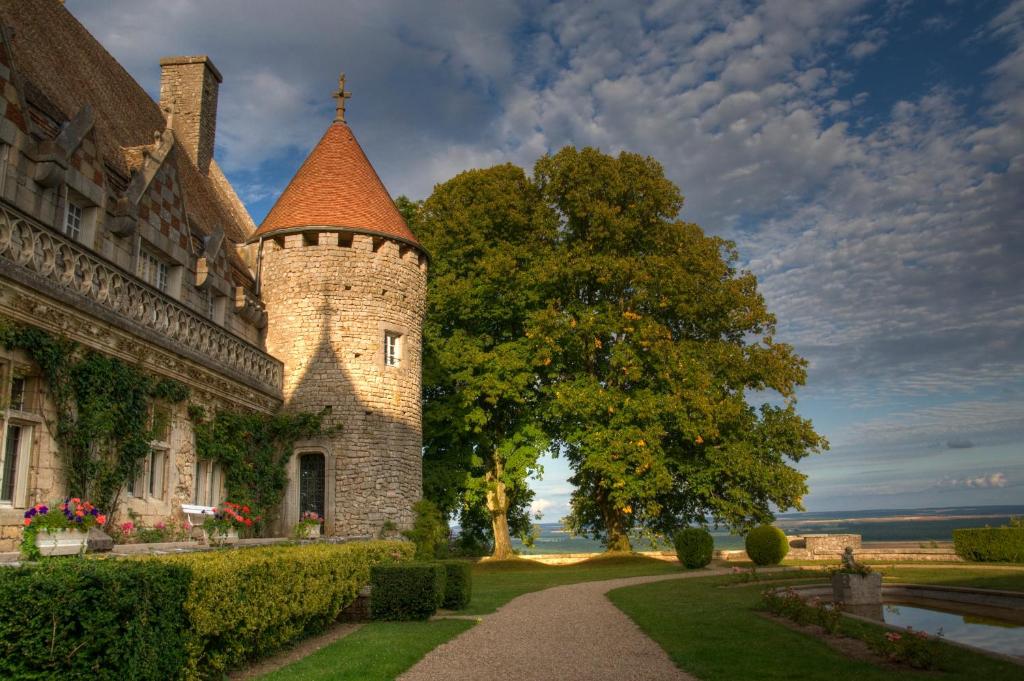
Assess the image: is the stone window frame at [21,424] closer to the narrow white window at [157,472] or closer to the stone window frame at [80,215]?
the narrow white window at [157,472]

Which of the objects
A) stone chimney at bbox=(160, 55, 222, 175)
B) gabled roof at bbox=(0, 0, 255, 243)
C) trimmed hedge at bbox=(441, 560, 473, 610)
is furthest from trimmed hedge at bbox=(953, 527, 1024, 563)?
stone chimney at bbox=(160, 55, 222, 175)

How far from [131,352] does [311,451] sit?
6907 mm

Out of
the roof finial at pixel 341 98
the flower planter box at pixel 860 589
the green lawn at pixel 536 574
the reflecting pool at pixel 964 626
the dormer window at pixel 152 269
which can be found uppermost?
the roof finial at pixel 341 98

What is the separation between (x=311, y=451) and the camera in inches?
722

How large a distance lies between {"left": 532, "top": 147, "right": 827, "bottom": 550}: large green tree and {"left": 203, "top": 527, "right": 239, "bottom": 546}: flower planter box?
13.3m

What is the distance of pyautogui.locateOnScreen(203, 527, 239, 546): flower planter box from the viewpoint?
11.8 m

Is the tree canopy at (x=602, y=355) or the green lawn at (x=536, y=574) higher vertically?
the tree canopy at (x=602, y=355)

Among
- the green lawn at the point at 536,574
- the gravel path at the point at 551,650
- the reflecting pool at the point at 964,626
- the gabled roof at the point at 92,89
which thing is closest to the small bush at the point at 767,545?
the green lawn at the point at 536,574

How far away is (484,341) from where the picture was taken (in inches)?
1056

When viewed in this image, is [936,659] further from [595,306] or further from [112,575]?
[595,306]

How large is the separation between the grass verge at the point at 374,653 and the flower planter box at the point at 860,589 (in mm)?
6329

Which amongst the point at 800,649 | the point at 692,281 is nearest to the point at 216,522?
the point at 800,649

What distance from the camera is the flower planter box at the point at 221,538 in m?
11.8

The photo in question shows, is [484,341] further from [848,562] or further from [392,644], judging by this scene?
[392,644]
